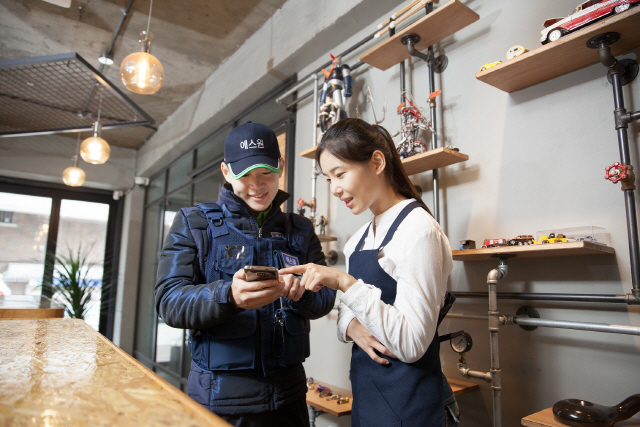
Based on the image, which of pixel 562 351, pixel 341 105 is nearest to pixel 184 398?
pixel 562 351

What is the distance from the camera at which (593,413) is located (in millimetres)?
1115

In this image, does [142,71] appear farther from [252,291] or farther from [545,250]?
[545,250]

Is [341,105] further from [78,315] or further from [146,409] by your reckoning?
[78,315]

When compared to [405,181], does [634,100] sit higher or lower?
higher

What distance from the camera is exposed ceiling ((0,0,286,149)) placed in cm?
332

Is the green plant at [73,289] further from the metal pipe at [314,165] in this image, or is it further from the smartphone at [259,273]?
the smartphone at [259,273]

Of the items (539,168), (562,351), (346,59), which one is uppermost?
(346,59)

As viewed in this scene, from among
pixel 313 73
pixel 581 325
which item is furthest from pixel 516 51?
pixel 313 73

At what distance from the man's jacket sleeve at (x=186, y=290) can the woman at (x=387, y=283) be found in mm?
205

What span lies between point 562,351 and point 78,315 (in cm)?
578

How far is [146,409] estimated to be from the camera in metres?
0.40

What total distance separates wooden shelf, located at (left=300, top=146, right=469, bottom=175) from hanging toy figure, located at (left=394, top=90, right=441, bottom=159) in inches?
2.5

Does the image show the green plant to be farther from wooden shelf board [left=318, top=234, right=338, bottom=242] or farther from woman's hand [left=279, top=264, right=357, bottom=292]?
woman's hand [left=279, top=264, right=357, bottom=292]

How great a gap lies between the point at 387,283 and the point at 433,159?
0.91m
